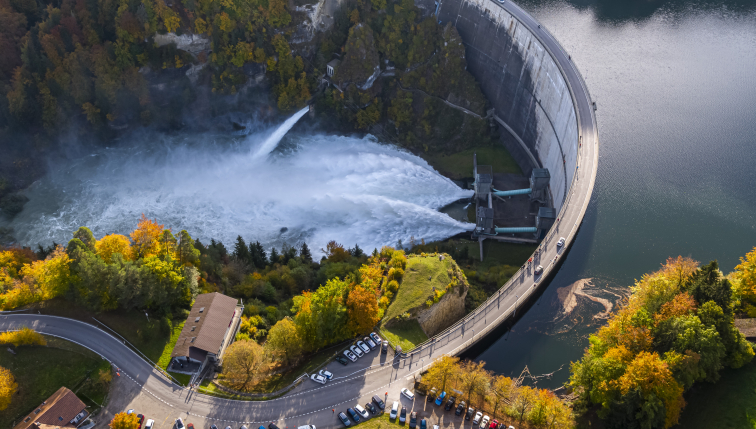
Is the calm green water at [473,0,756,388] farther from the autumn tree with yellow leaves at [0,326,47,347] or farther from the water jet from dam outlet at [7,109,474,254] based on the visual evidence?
the autumn tree with yellow leaves at [0,326,47,347]

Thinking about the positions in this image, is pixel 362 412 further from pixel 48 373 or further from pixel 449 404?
pixel 48 373

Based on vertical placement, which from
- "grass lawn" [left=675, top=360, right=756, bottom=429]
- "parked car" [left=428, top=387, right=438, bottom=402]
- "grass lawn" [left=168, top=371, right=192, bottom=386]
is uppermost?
"grass lawn" [left=675, top=360, right=756, bottom=429]

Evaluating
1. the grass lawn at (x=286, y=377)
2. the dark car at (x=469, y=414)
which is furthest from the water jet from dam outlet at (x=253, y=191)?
the dark car at (x=469, y=414)

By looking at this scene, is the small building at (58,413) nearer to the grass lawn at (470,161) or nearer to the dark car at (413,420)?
the dark car at (413,420)

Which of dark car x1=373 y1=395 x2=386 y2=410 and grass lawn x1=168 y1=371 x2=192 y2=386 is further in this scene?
grass lawn x1=168 y1=371 x2=192 y2=386

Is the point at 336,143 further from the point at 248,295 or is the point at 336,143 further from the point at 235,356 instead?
the point at 235,356

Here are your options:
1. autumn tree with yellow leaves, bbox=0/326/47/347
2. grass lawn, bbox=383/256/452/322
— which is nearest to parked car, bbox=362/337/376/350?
grass lawn, bbox=383/256/452/322

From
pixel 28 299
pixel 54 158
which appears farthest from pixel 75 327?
pixel 54 158
